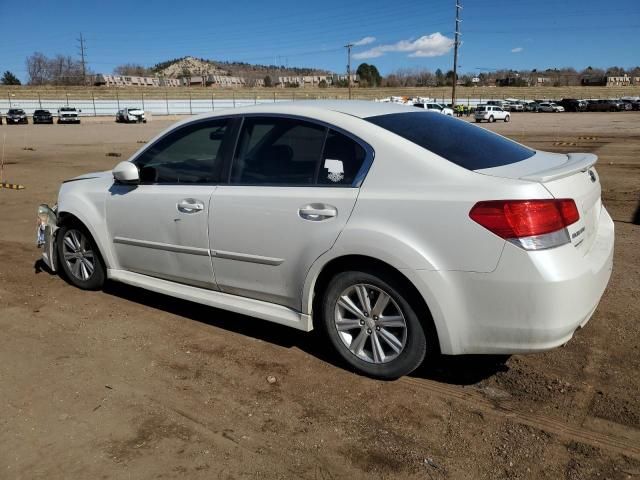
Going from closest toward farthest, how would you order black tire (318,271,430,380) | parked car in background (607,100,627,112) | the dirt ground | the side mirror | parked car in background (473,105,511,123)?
1. the dirt ground
2. black tire (318,271,430,380)
3. the side mirror
4. parked car in background (473,105,511,123)
5. parked car in background (607,100,627,112)

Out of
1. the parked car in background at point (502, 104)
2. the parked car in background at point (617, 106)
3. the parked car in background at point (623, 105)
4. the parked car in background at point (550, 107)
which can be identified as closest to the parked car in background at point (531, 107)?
the parked car in background at point (550, 107)

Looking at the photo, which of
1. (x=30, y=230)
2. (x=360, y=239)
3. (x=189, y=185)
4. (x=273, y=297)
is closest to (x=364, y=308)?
(x=360, y=239)

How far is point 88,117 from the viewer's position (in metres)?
66.5

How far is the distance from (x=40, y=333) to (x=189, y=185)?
1657 mm

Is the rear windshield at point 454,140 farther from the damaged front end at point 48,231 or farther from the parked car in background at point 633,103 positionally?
the parked car in background at point 633,103

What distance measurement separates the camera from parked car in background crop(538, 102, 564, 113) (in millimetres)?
71750

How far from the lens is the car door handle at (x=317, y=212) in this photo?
→ 11.3ft

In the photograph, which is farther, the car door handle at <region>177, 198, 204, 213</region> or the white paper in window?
the car door handle at <region>177, 198, 204, 213</region>

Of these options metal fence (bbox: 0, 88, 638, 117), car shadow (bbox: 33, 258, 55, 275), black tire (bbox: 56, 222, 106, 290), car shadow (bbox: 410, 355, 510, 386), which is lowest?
car shadow (bbox: 410, 355, 510, 386)

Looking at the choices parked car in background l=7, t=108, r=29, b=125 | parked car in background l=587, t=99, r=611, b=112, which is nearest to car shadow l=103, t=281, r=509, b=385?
parked car in background l=7, t=108, r=29, b=125

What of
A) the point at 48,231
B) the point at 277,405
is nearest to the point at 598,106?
the point at 48,231

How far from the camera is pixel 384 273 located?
333cm

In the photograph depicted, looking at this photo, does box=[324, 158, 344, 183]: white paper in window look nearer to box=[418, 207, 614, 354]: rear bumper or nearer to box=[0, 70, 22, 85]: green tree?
box=[418, 207, 614, 354]: rear bumper

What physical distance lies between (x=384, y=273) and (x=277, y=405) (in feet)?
3.30
